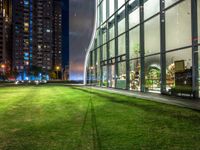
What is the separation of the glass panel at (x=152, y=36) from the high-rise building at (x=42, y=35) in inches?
5351

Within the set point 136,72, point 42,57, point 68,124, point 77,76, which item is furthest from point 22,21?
point 68,124

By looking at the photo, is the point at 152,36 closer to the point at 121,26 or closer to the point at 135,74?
the point at 135,74

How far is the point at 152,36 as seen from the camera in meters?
18.5

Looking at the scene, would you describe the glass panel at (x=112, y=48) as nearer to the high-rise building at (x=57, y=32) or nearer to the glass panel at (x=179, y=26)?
the glass panel at (x=179, y=26)

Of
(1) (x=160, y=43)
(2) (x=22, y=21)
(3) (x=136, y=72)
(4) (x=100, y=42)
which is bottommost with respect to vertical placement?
(3) (x=136, y=72)

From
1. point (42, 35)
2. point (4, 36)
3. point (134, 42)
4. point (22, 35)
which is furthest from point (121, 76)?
point (42, 35)

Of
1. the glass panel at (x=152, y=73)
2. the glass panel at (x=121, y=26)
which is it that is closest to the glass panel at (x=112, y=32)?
the glass panel at (x=121, y=26)

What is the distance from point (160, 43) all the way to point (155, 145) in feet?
40.6

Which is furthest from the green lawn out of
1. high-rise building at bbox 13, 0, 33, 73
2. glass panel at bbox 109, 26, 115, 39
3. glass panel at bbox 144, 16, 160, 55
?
high-rise building at bbox 13, 0, 33, 73

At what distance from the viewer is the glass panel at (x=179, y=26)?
14.2 metres

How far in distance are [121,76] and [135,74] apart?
355 cm

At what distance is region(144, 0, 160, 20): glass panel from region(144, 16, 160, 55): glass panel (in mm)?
518

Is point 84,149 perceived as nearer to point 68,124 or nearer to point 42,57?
point 68,124

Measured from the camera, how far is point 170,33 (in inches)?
639
